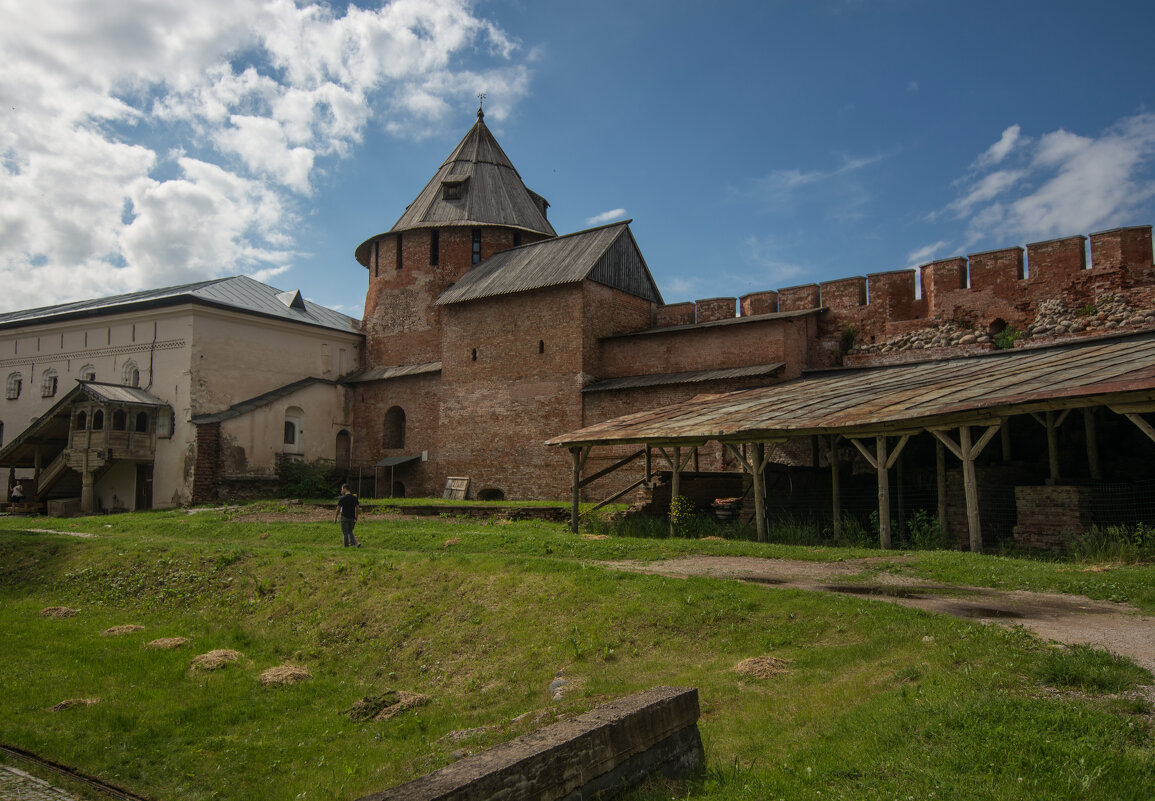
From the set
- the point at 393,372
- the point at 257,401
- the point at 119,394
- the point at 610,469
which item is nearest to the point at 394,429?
the point at 393,372

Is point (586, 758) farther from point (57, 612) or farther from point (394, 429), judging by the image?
point (394, 429)

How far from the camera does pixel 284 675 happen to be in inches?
386

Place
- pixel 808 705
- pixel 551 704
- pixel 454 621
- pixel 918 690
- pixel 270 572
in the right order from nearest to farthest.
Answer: pixel 918 690, pixel 808 705, pixel 551 704, pixel 454 621, pixel 270 572

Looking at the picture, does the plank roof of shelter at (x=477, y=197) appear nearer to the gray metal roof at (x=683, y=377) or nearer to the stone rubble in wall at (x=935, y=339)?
the gray metal roof at (x=683, y=377)

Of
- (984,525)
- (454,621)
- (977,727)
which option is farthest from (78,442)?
(977,727)

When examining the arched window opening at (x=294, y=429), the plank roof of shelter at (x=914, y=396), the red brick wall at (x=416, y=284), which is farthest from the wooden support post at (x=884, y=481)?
the arched window opening at (x=294, y=429)

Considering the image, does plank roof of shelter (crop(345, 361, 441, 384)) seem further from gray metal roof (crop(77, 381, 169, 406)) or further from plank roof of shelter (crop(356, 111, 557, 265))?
gray metal roof (crop(77, 381, 169, 406))

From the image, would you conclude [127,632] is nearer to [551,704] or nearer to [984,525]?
[551,704]

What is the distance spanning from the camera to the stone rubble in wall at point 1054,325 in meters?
→ 17.3

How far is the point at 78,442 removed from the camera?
83.8 ft

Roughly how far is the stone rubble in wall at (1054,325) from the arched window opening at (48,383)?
29026mm

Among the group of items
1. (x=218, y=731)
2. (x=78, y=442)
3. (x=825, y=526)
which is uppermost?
(x=78, y=442)

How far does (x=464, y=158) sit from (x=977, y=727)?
30.0 meters

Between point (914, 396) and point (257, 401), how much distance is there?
21720mm
